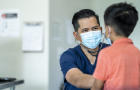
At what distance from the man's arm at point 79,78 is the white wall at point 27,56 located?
915 mm

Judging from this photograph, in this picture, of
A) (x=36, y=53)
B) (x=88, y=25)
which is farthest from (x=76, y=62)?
(x=36, y=53)

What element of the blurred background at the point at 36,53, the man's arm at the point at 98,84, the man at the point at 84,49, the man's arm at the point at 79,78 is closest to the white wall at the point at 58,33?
the blurred background at the point at 36,53

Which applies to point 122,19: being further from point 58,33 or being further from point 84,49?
point 58,33

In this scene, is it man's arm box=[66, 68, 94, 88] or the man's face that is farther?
the man's face

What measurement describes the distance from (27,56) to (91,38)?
97 centimetres

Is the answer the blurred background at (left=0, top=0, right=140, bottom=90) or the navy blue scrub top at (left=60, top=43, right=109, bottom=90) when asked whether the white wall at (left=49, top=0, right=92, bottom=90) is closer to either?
the blurred background at (left=0, top=0, right=140, bottom=90)

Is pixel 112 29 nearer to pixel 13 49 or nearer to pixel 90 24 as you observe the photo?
pixel 90 24

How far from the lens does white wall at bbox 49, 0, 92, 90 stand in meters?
2.17

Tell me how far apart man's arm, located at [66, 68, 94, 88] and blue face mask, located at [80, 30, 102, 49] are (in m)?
0.25

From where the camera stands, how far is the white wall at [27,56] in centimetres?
210

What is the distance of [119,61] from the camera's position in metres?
0.91

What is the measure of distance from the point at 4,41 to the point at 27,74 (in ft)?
1.36

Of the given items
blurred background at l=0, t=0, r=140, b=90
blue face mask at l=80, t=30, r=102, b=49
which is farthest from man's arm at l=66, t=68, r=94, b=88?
blurred background at l=0, t=0, r=140, b=90

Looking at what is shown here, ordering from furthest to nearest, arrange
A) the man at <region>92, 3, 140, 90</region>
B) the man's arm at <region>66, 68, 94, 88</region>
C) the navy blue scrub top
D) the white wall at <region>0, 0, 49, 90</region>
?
the white wall at <region>0, 0, 49, 90</region>
the navy blue scrub top
the man's arm at <region>66, 68, 94, 88</region>
the man at <region>92, 3, 140, 90</region>
